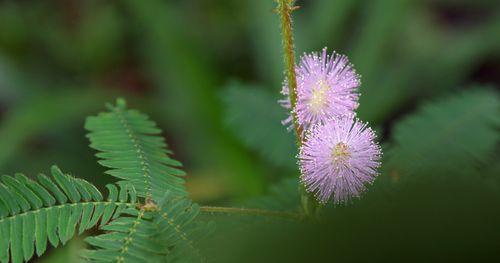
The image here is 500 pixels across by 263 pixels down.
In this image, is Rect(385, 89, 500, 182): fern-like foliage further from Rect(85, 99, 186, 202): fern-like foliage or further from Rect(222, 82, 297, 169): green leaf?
Rect(85, 99, 186, 202): fern-like foliage

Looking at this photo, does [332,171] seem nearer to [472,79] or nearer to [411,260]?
[411,260]

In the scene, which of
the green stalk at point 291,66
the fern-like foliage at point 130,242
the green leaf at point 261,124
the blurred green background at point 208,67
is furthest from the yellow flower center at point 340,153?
the blurred green background at point 208,67

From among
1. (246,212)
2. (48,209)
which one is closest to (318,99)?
(246,212)

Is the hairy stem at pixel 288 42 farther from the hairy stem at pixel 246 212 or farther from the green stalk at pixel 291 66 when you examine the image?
the hairy stem at pixel 246 212

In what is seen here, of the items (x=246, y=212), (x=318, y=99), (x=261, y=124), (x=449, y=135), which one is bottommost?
(x=246, y=212)

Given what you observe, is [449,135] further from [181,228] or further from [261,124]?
[181,228]

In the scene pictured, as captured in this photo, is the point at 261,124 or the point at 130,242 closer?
the point at 130,242

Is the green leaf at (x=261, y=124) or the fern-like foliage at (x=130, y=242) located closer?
the fern-like foliage at (x=130, y=242)

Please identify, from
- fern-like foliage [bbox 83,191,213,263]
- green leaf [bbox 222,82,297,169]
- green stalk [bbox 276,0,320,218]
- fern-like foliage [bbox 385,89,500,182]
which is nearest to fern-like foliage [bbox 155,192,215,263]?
fern-like foliage [bbox 83,191,213,263]
